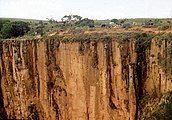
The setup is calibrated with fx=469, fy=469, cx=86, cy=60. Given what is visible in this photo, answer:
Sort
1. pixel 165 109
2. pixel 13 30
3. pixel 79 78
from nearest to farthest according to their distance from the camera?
pixel 165 109 → pixel 79 78 → pixel 13 30

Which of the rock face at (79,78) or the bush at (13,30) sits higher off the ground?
the bush at (13,30)

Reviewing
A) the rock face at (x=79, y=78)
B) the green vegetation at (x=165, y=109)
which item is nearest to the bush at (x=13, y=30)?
the rock face at (x=79, y=78)

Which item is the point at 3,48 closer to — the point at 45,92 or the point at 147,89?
the point at 45,92

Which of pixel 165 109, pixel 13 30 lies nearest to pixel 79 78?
pixel 165 109

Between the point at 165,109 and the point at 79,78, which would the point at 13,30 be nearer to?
the point at 79,78

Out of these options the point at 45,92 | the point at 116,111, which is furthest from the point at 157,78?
the point at 45,92

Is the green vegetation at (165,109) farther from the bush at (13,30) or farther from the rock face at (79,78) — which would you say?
the bush at (13,30)

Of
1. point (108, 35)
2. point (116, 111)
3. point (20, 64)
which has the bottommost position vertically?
point (116, 111)

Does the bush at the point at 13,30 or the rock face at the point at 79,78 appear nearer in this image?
the rock face at the point at 79,78
